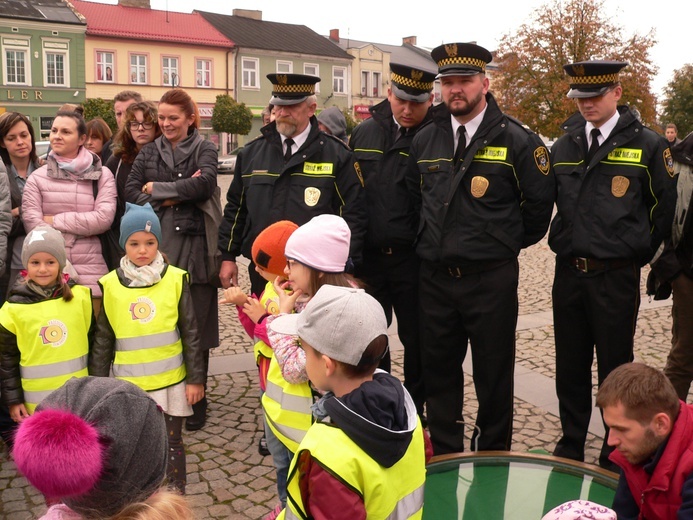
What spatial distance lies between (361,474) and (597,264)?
Answer: 2.58m

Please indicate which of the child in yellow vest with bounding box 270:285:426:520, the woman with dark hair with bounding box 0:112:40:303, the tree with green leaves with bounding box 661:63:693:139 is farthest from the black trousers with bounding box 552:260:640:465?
the tree with green leaves with bounding box 661:63:693:139

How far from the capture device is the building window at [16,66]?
4016cm

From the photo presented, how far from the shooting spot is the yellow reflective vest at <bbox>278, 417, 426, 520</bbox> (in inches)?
85.0

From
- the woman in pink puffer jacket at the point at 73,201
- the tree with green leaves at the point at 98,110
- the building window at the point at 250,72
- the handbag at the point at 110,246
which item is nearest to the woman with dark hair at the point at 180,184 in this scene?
the woman in pink puffer jacket at the point at 73,201

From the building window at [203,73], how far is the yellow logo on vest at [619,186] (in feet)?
154

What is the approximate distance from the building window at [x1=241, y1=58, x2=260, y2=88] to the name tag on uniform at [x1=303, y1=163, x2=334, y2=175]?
1864 inches

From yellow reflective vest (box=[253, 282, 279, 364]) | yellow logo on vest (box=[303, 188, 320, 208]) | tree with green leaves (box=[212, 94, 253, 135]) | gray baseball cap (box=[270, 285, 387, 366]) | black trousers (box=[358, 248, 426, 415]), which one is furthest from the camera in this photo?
tree with green leaves (box=[212, 94, 253, 135])

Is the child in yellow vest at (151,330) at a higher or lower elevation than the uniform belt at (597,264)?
lower

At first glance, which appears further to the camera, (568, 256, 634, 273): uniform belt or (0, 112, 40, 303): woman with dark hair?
(0, 112, 40, 303): woman with dark hair

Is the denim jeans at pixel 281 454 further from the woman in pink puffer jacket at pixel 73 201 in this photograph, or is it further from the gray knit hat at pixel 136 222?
the woman in pink puffer jacket at pixel 73 201

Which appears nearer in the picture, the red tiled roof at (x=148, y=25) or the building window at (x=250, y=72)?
the red tiled roof at (x=148, y=25)

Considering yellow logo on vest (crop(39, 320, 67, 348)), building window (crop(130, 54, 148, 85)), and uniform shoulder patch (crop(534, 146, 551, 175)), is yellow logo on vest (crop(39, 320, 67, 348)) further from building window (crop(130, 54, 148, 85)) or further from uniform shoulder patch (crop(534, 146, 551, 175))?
building window (crop(130, 54, 148, 85))

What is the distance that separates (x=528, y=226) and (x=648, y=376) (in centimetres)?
178

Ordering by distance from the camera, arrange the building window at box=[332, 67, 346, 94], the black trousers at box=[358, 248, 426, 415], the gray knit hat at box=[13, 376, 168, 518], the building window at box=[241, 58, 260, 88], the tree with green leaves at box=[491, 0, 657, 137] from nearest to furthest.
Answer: the gray knit hat at box=[13, 376, 168, 518] → the black trousers at box=[358, 248, 426, 415] → the tree with green leaves at box=[491, 0, 657, 137] → the building window at box=[241, 58, 260, 88] → the building window at box=[332, 67, 346, 94]
